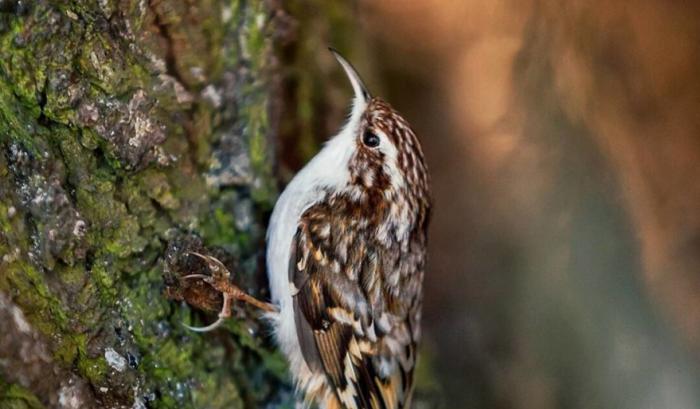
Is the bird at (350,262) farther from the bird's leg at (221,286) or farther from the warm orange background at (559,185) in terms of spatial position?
the warm orange background at (559,185)

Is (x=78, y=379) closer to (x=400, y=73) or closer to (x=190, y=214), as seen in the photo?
(x=190, y=214)

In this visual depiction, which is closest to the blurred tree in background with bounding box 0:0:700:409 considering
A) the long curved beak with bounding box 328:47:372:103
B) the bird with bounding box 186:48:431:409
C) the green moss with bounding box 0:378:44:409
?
the green moss with bounding box 0:378:44:409

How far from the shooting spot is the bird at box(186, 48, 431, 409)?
1.76 metres

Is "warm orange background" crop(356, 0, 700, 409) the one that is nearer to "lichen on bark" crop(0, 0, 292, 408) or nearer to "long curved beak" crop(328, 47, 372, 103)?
"long curved beak" crop(328, 47, 372, 103)

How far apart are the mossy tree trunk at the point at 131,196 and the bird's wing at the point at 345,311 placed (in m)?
0.20

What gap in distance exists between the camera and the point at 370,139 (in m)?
1.79

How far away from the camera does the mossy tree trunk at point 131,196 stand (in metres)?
1.49

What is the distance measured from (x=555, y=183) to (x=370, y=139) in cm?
57

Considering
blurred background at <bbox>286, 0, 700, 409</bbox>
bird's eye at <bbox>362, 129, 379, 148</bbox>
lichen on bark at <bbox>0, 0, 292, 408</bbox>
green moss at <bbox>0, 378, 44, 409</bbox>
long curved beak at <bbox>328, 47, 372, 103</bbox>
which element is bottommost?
green moss at <bbox>0, 378, 44, 409</bbox>

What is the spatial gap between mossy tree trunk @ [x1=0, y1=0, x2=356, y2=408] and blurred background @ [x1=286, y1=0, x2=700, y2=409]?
0.33 m

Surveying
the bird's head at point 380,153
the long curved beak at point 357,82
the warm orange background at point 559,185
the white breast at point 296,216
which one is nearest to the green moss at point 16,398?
the white breast at point 296,216

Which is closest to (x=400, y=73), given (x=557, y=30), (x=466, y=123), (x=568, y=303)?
(x=466, y=123)

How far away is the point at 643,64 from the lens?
197 cm

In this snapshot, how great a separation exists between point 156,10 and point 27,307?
0.65 meters
